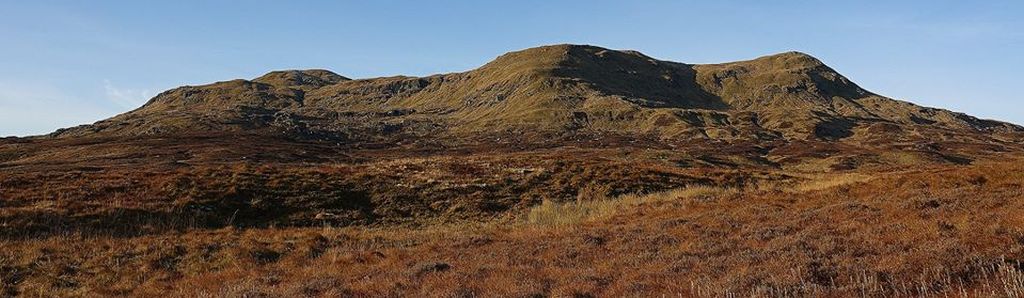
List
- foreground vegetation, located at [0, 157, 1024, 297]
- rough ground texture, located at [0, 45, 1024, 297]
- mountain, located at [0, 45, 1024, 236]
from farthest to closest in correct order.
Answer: mountain, located at [0, 45, 1024, 236], rough ground texture, located at [0, 45, 1024, 297], foreground vegetation, located at [0, 157, 1024, 297]

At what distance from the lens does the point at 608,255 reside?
1521cm

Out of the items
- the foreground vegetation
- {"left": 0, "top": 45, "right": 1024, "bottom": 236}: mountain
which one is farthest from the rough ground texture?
{"left": 0, "top": 45, "right": 1024, "bottom": 236}: mountain

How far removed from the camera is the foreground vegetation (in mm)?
10672

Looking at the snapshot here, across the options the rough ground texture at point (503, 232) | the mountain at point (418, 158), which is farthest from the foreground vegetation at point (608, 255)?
the mountain at point (418, 158)

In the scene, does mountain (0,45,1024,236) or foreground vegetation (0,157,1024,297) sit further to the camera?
mountain (0,45,1024,236)

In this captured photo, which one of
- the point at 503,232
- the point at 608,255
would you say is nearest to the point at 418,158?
the point at 503,232

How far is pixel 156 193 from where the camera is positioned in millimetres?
26250

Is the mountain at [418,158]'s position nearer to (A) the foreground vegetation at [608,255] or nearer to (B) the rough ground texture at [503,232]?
(B) the rough ground texture at [503,232]

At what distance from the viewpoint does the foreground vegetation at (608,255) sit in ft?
35.0

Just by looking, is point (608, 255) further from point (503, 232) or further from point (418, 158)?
point (418, 158)

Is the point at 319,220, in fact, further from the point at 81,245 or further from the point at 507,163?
the point at 507,163

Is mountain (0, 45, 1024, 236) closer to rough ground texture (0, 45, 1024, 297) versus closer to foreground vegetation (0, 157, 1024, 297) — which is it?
rough ground texture (0, 45, 1024, 297)

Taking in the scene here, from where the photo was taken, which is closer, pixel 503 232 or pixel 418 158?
pixel 503 232

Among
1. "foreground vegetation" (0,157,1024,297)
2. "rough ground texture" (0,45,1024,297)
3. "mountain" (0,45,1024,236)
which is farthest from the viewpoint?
"mountain" (0,45,1024,236)
